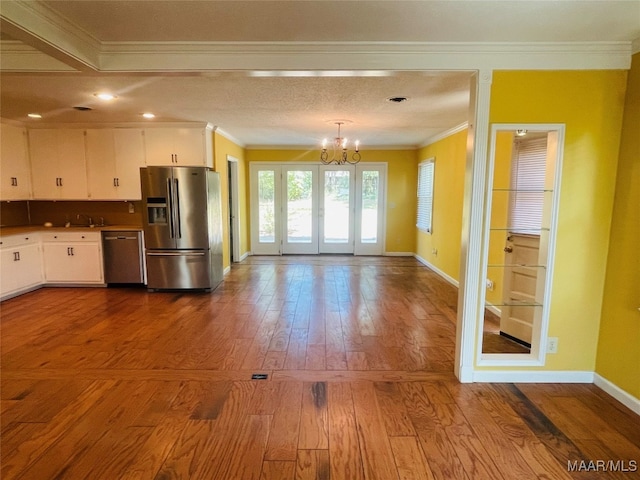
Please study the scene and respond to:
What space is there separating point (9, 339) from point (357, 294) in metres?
3.91

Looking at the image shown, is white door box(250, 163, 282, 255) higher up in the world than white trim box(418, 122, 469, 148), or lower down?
lower down

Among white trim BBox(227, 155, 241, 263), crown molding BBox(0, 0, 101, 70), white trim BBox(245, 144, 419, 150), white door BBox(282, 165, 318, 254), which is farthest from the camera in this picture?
white door BBox(282, 165, 318, 254)

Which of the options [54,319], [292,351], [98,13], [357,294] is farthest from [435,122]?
[54,319]

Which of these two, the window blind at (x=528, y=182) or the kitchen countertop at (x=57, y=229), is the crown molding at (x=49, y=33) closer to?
the kitchen countertop at (x=57, y=229)

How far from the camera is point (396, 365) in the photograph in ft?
9.48

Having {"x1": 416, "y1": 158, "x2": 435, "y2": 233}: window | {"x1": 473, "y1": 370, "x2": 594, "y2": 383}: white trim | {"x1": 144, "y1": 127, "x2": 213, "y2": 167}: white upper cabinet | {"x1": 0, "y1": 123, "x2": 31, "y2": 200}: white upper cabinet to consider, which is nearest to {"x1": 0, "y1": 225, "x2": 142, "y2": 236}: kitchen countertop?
{"x1": 0, "y1": 123, "x2": 31, "y2": 200}: white upper cabinet

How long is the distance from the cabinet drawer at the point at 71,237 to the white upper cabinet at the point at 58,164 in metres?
0.58

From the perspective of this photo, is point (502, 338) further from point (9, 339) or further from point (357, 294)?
point (9, 339)

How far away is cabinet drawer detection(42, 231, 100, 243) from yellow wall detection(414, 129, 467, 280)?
17.3ft

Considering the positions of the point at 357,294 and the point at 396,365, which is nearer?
the point at 396,365

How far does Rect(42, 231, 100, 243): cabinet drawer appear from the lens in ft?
16.3

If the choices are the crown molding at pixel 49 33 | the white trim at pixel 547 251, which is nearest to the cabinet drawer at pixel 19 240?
the crown molding at pixel 49 33

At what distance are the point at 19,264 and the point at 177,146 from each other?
2.66 meters

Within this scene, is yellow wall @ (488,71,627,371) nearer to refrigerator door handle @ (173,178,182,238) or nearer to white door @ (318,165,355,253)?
refrigerator door handle @ (173,178,182,238)
